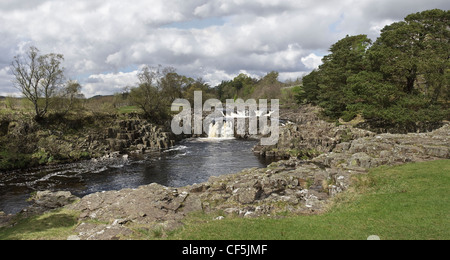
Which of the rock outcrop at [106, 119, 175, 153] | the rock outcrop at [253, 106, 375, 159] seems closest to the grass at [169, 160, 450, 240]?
the rock outcrop at [253, 106, 375, 159]

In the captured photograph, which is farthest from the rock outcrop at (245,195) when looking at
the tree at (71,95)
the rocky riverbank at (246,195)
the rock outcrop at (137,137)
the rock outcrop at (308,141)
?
the tree at (71,95)

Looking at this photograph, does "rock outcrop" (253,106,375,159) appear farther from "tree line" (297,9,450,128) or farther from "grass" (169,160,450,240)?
"grass" (169,160,450,240)

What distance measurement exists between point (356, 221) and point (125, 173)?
2533cm

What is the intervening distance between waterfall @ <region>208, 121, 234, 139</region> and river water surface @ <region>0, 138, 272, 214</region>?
13.4 m

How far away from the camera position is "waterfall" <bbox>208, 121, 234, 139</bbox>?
56.1m

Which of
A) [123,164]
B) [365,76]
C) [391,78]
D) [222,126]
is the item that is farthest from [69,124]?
[391,78]

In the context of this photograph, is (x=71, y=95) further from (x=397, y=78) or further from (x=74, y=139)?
(x=397, y=78)

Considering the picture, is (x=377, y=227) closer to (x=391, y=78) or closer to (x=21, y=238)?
(x=21, y=238)

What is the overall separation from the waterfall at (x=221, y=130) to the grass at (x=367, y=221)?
41.5 m

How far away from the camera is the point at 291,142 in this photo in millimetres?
39062

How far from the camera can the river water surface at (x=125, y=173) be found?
2453 centimetres

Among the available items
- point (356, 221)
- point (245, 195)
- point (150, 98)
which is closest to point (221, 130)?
point (150, 98)

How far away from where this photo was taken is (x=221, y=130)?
5653cm
